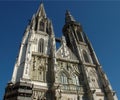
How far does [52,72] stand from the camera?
17.7 m

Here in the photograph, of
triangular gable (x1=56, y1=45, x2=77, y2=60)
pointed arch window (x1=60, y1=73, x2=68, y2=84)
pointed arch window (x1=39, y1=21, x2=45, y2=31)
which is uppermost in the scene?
pointed arch window (x1=39, y1=21, x2=45, y2=31)

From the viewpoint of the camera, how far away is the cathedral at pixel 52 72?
15.2 m

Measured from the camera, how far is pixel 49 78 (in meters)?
17.5

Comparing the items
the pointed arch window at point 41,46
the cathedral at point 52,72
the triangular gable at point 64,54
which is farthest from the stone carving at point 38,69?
the triangular gable at point 64,54

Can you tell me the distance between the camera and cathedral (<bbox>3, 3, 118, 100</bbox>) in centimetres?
1515

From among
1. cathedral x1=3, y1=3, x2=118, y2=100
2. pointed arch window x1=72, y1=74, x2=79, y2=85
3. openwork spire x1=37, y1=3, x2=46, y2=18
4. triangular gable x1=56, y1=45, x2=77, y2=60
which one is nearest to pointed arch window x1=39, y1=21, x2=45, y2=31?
cathedral x1=3, y1=3, x2=118, y2=100

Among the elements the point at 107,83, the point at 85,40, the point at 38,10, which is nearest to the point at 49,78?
→ the point at 107,83

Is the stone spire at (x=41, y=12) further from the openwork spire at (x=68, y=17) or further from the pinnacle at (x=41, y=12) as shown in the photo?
the openwork spire at (x=68, y=17)

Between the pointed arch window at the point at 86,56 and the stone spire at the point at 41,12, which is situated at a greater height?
the stone spire at the point at 41,12

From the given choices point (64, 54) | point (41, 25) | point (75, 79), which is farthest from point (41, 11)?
point (75, 79)

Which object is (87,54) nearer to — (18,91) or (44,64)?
(44,64)

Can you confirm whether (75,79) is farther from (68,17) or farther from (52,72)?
(68,17)

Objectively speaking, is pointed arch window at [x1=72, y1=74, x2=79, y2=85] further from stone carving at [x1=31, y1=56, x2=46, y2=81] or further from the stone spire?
the stone spire

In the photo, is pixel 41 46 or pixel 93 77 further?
pixel 41 46
